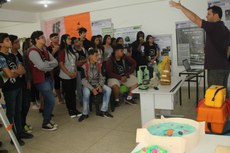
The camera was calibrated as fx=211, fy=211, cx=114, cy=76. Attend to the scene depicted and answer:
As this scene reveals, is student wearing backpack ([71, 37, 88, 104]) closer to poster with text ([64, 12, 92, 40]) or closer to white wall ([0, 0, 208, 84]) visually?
white wall ([0, 0, 208, 84])

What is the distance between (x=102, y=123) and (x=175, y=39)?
302cm

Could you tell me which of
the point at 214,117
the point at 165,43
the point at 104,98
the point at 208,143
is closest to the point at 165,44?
the point at 165,43

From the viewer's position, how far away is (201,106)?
1877 millimetres

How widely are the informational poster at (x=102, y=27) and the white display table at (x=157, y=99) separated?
3584 millimetres

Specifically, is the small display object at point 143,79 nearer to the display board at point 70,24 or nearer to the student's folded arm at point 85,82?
the student's folded arm at point 85,82

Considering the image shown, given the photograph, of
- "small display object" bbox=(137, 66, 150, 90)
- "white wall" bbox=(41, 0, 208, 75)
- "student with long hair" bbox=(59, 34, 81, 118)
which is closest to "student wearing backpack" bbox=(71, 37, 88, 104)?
"student with long hair" bbox=(59, 34, 81, 118)

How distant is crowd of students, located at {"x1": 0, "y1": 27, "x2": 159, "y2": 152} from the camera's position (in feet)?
8.84

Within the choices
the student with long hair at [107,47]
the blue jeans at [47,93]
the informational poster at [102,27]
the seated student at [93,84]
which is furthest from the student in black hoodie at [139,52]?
the blue jeans at [47,93]

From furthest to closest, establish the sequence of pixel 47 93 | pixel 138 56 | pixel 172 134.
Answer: pixel 138 56 < pixel 47 93 < pixel 172 134

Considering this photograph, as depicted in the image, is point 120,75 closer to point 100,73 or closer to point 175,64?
point 100,73

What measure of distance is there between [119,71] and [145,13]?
206 centimetres

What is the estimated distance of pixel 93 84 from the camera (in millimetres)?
3768

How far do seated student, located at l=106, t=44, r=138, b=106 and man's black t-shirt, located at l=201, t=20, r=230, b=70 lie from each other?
1916mm

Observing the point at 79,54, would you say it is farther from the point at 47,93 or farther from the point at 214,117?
the point at 214,117
